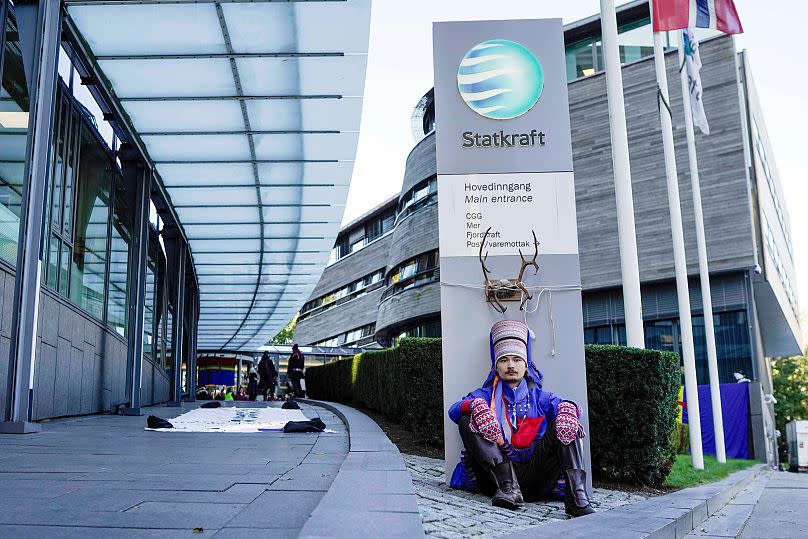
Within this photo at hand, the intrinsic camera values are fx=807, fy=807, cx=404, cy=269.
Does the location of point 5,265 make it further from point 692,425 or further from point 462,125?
point 692,425

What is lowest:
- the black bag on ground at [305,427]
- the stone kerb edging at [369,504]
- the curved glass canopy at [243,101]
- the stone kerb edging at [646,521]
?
the stone kerb edging at [646,521]

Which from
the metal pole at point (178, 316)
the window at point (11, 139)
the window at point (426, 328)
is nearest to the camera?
the window at point (11, 139)

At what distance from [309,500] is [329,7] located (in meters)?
7.96

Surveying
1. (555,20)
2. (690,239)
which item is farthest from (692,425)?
(690,239)

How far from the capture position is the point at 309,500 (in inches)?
176

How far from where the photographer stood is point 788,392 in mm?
61281

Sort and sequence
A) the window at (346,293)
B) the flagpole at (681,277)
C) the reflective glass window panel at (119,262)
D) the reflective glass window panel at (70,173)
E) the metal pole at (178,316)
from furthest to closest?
the window at (346,293) → the metal pole at (178,316) → the reflective glass window panel at (119,262) → the flagpole at (681,277) → the reflective glass window panel at (70,173)

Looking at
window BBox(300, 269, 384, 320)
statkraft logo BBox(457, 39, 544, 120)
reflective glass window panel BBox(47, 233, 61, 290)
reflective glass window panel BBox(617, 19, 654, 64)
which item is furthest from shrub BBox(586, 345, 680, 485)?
window BBox(300, 269, 384, 320)

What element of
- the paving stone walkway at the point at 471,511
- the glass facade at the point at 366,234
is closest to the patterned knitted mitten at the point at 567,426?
the paving stone walkway at the point at 471,511

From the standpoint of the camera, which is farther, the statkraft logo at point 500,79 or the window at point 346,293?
the window at point 346,293

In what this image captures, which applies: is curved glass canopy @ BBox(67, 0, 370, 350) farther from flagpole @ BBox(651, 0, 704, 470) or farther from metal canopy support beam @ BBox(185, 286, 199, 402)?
metal canopy support beam @ BBox(185, 286, 199, 402)

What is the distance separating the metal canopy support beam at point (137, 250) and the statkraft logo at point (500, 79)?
34.8 feet

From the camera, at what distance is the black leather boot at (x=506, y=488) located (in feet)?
18.3

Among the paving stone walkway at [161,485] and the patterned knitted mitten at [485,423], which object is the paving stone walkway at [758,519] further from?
the paving stone walkway at [161,485]
